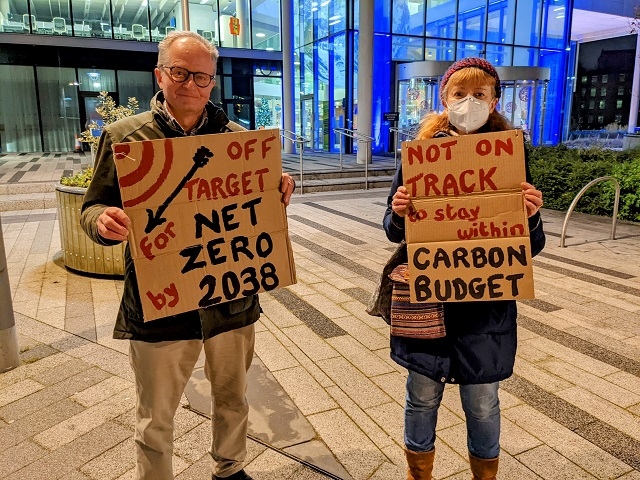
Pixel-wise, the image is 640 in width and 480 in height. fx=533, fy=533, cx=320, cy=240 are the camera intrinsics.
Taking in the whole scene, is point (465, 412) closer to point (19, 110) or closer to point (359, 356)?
point (359, 356)

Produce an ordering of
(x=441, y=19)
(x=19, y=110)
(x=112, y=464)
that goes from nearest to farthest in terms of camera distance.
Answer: (x=112, y=464) < (x=19, y=110) < (x=441, y=19)

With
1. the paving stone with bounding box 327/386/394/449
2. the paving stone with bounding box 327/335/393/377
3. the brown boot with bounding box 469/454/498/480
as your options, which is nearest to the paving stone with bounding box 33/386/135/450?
the paving stone with bounding box 327/386/394/449

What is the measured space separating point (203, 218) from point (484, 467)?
1.52 meters

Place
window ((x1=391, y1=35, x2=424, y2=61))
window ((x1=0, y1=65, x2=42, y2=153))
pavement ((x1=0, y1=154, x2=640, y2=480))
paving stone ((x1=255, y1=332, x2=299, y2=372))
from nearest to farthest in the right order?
pavement ((x1=0, y1=154, x2=640, y2=480)) < paving stone ((x1=255, y1=332, x2=299, y2=372)) < window ((x1=0, y1=65, x2=42, y2=153)) < window ((x1=391, y1=35, x2=424, y2=61))

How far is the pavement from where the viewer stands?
265 cm

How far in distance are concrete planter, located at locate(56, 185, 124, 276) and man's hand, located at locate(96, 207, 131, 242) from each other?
398cm

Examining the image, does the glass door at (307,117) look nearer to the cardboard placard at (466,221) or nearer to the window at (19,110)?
the window at (19,110)

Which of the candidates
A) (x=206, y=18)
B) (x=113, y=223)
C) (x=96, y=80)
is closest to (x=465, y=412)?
(x=113, y=223)

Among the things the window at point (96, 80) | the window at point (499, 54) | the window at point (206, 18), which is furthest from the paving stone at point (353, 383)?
the window at point (499, 54)

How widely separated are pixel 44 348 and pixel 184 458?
196cm

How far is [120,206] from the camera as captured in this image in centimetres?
210

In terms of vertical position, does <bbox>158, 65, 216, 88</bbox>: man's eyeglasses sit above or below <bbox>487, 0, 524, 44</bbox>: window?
below

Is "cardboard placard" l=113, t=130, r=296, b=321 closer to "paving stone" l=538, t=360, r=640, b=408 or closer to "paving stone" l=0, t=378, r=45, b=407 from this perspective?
A: "paving stone" l=0, t=378, r=45, b=407

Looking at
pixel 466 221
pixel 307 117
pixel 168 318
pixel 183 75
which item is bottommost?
pixel 168 318
